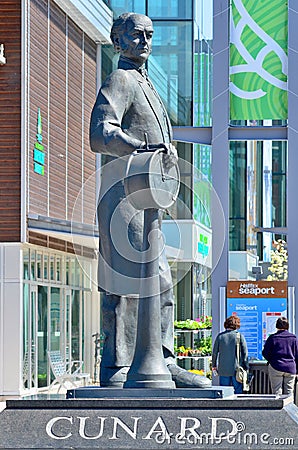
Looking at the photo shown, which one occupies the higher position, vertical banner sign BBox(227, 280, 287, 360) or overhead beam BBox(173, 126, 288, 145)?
overhead beam BBox(173, 126, 288, 145)

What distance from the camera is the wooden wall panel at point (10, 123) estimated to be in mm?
27266

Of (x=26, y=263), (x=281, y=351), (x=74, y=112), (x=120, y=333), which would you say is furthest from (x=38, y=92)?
(x=120, y=333)

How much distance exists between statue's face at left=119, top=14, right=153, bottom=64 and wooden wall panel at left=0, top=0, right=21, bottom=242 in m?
17.0

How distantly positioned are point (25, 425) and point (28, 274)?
64.0ft

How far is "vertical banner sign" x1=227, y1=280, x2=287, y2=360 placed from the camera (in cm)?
1827

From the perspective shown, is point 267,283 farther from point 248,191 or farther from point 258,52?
point 248,191

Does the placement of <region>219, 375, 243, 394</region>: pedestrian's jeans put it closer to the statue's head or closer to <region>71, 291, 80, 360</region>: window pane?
the statue's head

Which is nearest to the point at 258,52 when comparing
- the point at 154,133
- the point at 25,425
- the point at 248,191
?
the point at 154,133

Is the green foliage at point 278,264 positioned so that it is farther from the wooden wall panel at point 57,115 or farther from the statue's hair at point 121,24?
the statue's hair at point 121,24

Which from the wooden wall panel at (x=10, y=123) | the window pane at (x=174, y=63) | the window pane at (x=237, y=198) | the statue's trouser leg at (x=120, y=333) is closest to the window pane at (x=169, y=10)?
the window pane at (x=174, y=63)

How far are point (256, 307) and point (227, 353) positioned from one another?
180 centimetres

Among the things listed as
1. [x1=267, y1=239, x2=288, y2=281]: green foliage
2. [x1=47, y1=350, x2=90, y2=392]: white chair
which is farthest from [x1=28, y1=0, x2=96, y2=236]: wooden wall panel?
[x1=267, y1=239, x2=288, y2=281]: green foliage

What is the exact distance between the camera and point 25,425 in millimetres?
8984

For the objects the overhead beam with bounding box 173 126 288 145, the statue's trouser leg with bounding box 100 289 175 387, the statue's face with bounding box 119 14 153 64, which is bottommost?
the statue's trouser leg with bounding box 100 289 175 387
